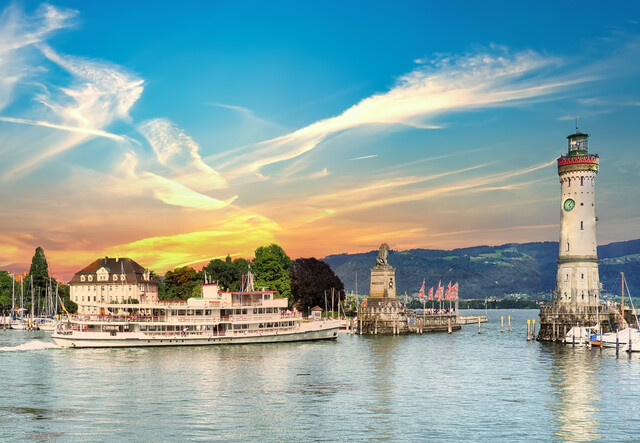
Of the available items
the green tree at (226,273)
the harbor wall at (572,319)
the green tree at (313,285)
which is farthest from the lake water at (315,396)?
the green tree at (226,273)

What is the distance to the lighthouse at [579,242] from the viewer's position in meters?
90.5

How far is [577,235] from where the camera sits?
3573 inches

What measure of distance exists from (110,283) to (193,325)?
79.1 metres

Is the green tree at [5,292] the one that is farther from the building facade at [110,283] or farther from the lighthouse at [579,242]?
the lighthouse at [579,242]

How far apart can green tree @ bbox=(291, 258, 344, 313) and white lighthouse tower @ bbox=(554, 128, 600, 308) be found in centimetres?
5802

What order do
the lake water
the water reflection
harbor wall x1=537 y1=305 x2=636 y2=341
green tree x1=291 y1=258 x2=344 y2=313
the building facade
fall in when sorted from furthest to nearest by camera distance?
1. the building facade
2. green tree x1=291 y1=258 x2=344 y2=313
3. harbor wall x1=537 y1=305 x2=636 y2=341
4. the water reflection
5. the lake water

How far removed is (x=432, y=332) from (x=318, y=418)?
3593 inches

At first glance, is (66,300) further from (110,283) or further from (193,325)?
(193,325)

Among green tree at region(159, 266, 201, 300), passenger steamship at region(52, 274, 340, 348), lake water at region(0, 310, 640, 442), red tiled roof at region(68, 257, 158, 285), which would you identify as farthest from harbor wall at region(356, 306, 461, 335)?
red tiled roof at region(68, 257, 158, 285)

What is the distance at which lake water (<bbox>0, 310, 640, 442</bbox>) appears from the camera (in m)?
39.8

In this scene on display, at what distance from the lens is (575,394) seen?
5284 centimetres

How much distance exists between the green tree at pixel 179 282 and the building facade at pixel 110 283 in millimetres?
3786

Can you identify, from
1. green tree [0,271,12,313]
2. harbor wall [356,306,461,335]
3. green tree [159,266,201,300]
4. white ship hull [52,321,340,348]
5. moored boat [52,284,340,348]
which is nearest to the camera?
white ship hull [52,321,340,348]

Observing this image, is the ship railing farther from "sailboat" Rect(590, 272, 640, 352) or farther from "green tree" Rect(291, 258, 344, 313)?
"green tree" Rect(291, 258, 344, 313)
